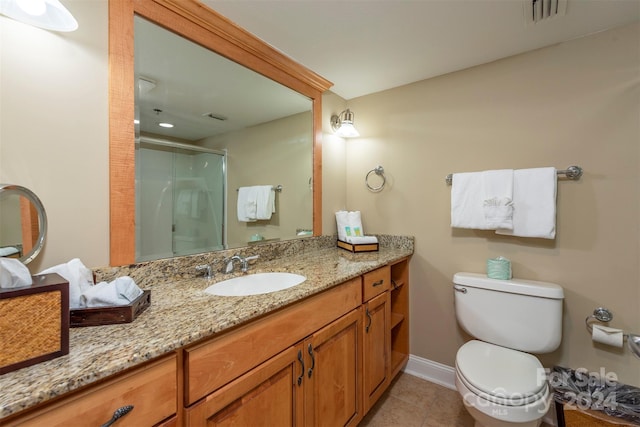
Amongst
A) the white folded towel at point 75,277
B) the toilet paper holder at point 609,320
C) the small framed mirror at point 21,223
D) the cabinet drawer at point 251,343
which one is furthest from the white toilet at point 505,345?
the small framed mirror at point 21,223

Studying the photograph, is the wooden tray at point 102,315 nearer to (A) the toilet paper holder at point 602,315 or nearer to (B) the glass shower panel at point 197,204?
(B) the glass shower panel at point 197,204

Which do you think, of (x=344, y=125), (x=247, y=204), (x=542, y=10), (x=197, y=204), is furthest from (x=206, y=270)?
(x=542, y=10)

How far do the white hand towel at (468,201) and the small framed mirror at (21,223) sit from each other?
1.97m

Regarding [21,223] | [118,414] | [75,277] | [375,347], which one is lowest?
[375,347]

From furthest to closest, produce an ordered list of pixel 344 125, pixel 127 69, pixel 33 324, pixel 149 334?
1. pixel 344 125
2. pixel 127 69
3. pixel 149 334
4. pixel 33 324

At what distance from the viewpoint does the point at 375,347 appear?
1549 mm

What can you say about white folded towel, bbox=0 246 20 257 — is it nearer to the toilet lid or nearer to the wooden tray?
the wooden tray

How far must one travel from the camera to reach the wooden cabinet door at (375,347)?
146cm

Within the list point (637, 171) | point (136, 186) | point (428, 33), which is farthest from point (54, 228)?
point (637, 171)

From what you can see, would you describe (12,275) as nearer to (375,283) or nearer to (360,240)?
(375,283)

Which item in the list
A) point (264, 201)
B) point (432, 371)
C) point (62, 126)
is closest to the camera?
point (62, 126)

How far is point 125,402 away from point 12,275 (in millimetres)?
364

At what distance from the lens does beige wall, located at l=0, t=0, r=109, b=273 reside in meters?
0.85

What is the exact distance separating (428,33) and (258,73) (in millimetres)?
960
